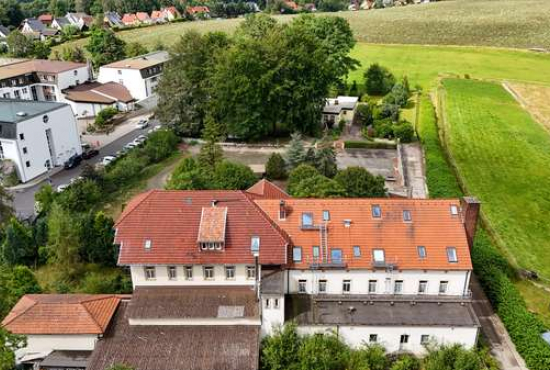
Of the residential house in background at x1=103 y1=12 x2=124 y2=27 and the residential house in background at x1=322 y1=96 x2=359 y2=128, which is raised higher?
the residential house in background at x1=103 y1=12 x2=124 y2=27

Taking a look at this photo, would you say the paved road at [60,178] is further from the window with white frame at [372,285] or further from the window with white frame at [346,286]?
the window with white frame at [372,285]

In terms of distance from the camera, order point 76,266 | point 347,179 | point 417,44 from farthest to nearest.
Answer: point 417,44 < point 347,179 < point 76,266

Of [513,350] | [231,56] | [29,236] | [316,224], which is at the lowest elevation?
[513,350]

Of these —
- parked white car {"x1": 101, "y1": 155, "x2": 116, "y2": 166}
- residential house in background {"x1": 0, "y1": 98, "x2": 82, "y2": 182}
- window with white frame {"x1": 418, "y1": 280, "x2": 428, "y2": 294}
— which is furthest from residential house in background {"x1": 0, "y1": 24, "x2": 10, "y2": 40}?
window with white frame {"x1": 418, "y1": 280, "x2": 428, "y2": 294}

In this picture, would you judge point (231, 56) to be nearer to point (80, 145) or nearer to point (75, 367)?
point (80, 145)

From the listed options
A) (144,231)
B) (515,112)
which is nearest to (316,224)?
(144,231)

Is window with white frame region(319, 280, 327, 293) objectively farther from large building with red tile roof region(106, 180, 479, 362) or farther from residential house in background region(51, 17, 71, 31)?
residential house in background region(51, 17, 71, 31)
